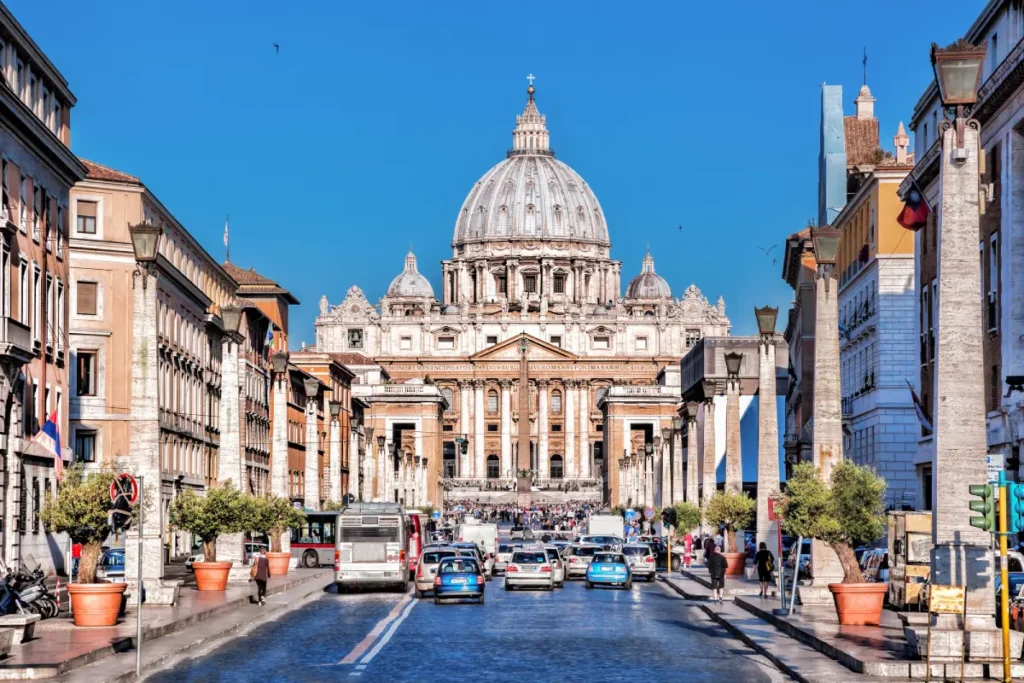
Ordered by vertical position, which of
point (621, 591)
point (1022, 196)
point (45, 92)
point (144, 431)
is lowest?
point (621, 591)

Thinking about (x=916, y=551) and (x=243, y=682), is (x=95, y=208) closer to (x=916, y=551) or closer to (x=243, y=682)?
(x=916, y=551)

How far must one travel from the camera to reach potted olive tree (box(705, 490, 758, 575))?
57938 millimetres

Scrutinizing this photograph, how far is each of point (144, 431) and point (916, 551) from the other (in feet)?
50.5

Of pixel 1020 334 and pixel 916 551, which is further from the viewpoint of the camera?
pixel 1020 334

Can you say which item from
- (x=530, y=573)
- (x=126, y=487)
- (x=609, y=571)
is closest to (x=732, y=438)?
(x=609, y=571)

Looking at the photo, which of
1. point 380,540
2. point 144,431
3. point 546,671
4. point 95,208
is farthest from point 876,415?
point 546,671

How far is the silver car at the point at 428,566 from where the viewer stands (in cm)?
4841

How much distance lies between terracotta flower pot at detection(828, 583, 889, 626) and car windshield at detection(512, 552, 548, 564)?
69.9 feet

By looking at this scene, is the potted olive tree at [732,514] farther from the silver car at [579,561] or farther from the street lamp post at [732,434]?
the silver car at [579,561]

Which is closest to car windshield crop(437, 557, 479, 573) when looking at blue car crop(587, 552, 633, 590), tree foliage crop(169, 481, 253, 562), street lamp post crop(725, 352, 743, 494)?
tree foliage crop(169, 481, 253, 562)

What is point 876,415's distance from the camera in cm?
6700

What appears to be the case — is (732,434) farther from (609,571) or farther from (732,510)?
(609,571)

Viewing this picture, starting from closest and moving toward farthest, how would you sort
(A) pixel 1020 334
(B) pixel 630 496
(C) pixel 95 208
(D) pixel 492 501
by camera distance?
(A) pixel 1020 334
(C) pixel 95 208
(B) pixel 630 496
(D) pixel 492 501

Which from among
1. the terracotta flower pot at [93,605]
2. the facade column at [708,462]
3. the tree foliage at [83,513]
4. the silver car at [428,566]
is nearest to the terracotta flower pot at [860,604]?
the terracotta flower pot at [93,605]
